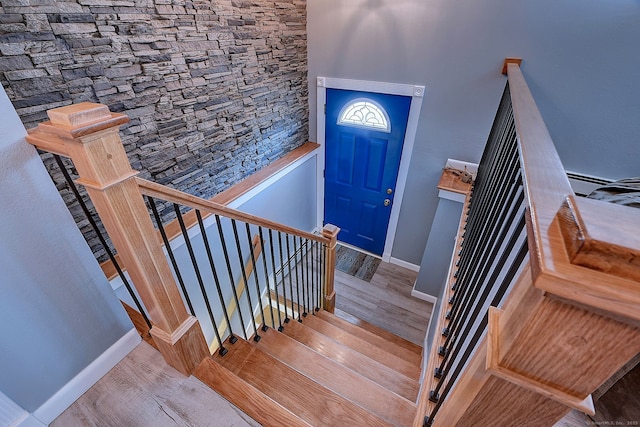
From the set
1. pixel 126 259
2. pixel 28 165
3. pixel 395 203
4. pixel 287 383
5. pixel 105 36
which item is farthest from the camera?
pixel 395 203

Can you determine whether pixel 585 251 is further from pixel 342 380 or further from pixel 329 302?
pixel 329 302

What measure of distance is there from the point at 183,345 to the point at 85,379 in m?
0.41

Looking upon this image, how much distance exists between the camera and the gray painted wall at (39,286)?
0.88 metres

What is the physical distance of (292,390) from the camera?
55.6 inches

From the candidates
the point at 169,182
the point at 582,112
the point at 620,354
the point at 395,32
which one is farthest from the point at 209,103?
the point at 582,112

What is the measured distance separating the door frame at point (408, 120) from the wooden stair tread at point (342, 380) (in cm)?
215

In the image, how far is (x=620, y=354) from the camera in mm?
401

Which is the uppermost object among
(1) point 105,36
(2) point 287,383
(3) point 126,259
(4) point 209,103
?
(1) point 105,36

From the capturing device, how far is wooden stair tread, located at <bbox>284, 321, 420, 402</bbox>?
1805mm

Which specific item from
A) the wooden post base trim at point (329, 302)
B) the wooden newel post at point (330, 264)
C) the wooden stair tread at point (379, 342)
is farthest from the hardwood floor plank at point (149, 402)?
the wooden post base trim at point (329, 302)

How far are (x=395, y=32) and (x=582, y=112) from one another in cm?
164

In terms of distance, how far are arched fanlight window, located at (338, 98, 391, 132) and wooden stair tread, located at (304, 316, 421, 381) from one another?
2066 millimetres

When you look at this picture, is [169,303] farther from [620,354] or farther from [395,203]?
[395,203]

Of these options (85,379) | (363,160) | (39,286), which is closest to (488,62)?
(363,160)
